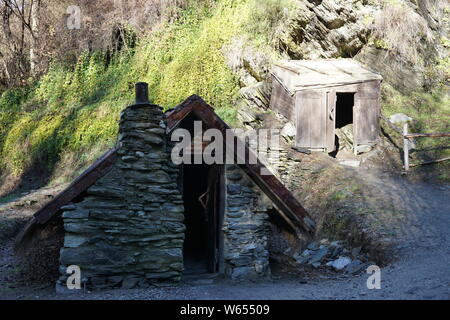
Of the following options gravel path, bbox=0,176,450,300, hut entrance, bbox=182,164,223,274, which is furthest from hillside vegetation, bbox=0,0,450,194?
gravel path, bbox=0,176,450,300

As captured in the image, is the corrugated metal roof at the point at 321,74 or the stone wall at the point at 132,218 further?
the corrugated metal roof at the point at 321,74

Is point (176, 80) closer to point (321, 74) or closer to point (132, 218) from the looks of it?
point (321, 74)

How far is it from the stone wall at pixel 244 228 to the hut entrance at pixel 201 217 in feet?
1.27

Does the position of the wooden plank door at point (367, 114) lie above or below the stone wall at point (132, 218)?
above

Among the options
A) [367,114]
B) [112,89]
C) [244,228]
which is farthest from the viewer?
[112,89]

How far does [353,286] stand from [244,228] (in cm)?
214

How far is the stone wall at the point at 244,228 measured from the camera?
8289 mm

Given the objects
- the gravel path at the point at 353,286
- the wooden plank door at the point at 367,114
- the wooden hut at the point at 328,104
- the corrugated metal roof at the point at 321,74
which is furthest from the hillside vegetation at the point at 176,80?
the gravel path at the point at 353,286

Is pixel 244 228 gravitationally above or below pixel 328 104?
below

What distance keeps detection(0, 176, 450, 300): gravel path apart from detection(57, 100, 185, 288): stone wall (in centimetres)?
37

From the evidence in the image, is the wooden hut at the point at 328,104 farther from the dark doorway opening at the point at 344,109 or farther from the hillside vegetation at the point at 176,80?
the dark doorway opening at the point at 344,109

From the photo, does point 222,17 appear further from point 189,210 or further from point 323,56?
point 189,210

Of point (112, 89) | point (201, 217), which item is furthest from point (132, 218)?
point (112, 89)

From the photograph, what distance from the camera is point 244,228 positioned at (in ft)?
27.4
